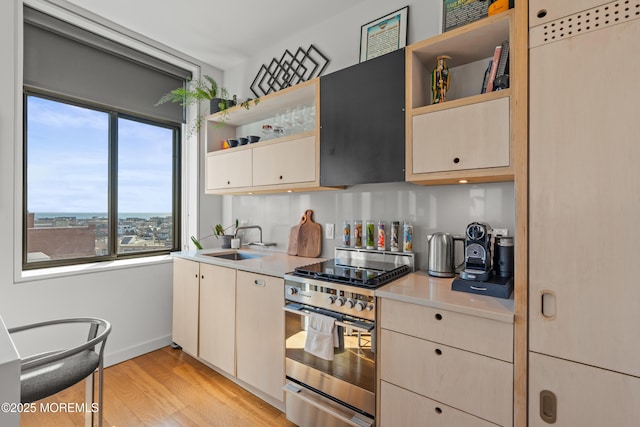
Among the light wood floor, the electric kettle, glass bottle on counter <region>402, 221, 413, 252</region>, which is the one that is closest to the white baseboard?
the light wood floor

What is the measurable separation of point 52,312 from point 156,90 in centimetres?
201

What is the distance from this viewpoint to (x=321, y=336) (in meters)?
1.67

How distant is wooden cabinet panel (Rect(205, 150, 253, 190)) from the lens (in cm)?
262

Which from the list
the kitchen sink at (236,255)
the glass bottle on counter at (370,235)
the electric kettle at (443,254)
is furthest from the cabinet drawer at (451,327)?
the kitchen sink at (236,255)

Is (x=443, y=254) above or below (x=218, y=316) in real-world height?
above

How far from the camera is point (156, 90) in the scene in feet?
9.51

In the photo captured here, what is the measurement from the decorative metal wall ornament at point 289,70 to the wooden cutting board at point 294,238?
1.17 metres

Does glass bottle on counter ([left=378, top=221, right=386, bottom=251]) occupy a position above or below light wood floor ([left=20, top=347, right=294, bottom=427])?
above

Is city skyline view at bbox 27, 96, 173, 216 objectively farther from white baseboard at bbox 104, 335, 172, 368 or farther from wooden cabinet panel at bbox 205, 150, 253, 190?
Result: white baseboard at bbox 104, 335, 172, 368

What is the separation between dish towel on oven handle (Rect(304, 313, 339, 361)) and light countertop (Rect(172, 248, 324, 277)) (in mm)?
354

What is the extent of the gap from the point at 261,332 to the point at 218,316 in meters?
0.48

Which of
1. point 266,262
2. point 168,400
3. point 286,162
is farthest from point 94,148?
point 168,400

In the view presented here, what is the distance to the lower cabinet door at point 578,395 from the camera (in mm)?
994

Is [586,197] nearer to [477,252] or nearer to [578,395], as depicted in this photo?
[477,252]
